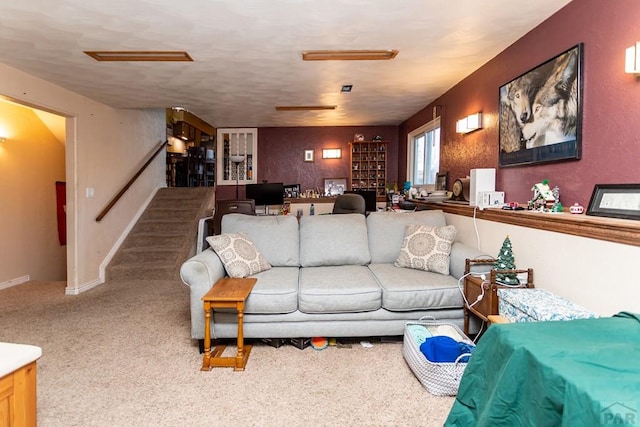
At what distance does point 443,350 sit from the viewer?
2.01 meters

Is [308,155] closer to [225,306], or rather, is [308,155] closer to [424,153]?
[424,153]

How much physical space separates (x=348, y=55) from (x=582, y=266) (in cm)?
227

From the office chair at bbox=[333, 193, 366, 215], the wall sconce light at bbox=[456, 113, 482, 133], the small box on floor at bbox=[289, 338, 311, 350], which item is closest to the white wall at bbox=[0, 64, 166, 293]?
the small box on floor at bbox=[289, 338, 311, 350]

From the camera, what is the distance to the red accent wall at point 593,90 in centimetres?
175

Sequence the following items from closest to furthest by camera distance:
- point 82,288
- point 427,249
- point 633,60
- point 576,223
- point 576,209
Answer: point 633,60 < point 576,223 < point 576,209 < point 427,249 < point 82,288

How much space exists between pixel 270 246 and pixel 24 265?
3736 millimetres

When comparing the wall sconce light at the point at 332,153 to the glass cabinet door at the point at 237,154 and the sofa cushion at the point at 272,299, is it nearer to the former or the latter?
the glass cabinet door at the point at 237,154

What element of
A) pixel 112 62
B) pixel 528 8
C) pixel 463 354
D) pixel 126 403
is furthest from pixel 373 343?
pixel 112 62

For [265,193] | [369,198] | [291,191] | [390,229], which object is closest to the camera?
[390,229]

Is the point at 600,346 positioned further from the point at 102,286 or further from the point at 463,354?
the point at 102,286

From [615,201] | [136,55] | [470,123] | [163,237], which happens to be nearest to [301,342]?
[615,201]

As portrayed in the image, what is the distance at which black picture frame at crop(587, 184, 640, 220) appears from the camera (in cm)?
165

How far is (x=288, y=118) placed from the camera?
5.73 m

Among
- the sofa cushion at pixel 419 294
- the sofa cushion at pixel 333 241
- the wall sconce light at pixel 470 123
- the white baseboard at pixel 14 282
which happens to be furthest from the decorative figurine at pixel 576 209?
the white baseboard at pixel 14 282
